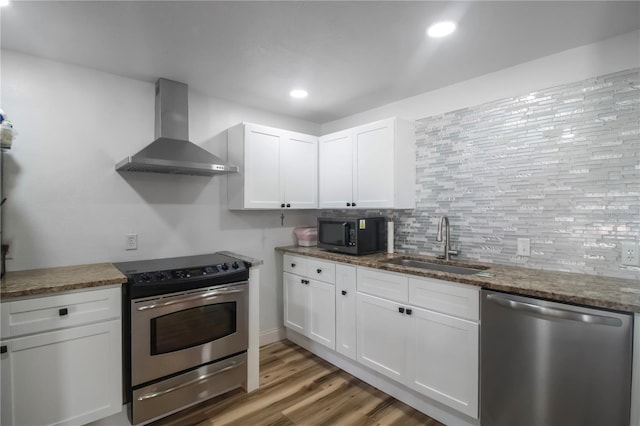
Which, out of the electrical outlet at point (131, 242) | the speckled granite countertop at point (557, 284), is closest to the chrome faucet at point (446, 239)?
the speckled granite countertop at point (557, 284)

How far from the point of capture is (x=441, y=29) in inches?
67.2

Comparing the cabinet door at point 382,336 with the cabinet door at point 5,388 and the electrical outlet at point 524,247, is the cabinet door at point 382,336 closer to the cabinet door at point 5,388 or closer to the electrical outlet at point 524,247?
the electrical outlet at point 524,247

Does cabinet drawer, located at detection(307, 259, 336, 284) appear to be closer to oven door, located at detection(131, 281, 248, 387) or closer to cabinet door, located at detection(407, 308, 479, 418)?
oven door, located at detection(131, 281, 248, 387)

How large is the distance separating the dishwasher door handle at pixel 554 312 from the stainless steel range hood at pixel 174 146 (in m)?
1.99

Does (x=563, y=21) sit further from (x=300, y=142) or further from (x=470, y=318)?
(x=300, y=142)

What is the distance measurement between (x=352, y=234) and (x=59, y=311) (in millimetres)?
1979

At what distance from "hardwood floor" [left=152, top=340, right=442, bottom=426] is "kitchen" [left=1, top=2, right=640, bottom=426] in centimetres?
118

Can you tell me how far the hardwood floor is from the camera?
2.00 m

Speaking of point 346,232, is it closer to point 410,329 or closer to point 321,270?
point 321,270

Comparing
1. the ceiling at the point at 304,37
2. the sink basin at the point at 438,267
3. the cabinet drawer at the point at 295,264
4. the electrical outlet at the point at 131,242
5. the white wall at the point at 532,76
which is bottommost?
the cabinet drawer at the point at 295,264

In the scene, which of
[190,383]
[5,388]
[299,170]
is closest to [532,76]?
[299,170]

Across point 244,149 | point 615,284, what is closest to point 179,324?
point 244,149

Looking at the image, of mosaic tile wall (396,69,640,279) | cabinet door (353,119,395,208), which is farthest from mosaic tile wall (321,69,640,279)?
cabinet door (353,119,395,208)

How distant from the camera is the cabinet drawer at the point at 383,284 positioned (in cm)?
211
